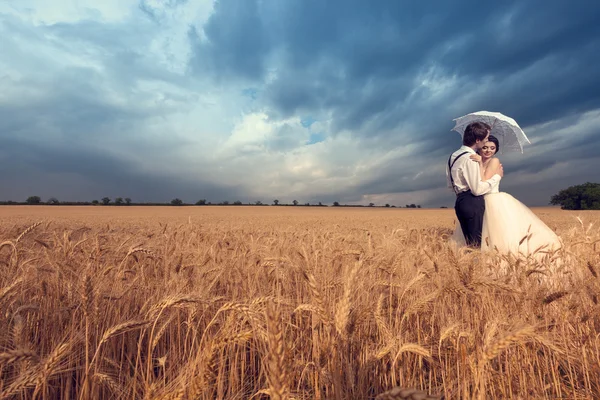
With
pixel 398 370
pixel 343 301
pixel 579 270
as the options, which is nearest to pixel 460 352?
pixel 398 370

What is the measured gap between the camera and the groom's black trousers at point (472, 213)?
16.6ft

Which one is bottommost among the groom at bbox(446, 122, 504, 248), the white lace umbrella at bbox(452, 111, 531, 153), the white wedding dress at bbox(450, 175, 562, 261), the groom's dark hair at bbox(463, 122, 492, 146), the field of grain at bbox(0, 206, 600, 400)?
the field of grain at bbox(0, 206, 600, 400)

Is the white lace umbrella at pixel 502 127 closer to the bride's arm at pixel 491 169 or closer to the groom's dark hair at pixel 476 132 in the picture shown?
the groom's dark hair at pixel 476 132

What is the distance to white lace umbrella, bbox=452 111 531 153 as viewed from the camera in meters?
5.66

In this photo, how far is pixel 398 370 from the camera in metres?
1.71

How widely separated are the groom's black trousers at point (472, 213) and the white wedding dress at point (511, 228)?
0.42 metres

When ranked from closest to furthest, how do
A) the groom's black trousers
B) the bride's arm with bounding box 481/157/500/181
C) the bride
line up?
1. the bride
2. the bride's arm with bounding box 481/157/500/181
3. the groom's black trousers

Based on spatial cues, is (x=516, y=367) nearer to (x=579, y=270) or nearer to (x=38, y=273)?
(x=579, y=270)

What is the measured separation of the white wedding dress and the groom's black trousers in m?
0.42

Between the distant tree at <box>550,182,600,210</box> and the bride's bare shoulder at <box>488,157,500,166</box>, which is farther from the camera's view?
the distant tree at <box>550,182,600,210</box>

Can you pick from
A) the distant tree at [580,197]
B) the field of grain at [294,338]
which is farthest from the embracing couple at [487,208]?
the distant tree at [580,197]

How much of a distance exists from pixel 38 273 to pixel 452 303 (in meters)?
3.45

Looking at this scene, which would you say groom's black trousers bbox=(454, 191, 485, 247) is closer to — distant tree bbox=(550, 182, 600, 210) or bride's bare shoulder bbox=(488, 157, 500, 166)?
bride's bare shoulder bbox=(488, 157, 500, 166)

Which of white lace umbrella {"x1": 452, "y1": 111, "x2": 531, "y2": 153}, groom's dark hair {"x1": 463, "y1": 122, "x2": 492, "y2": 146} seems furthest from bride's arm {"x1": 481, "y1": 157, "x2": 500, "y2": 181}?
white lace umbrella {"x1": 452, "y1": 111, "x2": 531, "y2": 153}
